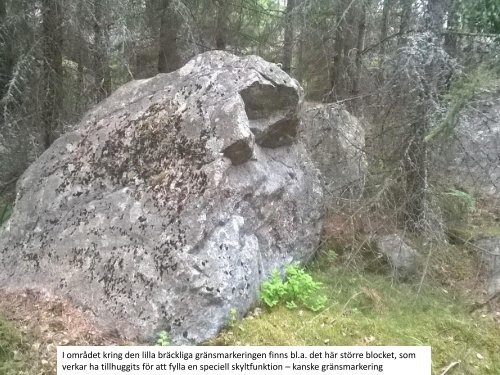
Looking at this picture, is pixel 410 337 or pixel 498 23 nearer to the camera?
pixel 410 337

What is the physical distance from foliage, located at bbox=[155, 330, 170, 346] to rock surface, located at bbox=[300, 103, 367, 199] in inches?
123

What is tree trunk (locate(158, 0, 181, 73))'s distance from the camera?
779 cm

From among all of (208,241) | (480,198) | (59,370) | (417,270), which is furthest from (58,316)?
(480,198)

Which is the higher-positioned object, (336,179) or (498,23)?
(498,23)

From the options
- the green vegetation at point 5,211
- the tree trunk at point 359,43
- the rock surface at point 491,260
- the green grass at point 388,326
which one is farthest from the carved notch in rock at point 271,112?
the green vegetation at point 5,211

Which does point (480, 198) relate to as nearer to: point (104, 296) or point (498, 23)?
point (498, 23)

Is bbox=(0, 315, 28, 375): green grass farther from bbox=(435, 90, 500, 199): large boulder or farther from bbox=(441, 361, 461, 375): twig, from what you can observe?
bbox=(435, 90, 500, 199): large boulder

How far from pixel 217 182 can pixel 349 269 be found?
1.95 metres

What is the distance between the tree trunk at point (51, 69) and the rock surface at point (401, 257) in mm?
4708

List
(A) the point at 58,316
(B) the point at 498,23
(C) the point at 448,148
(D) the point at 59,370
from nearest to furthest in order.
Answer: (D) the point at 59,370, (A) the point at 58,316, (C) the point at 448,148, (B) the point at 498,23

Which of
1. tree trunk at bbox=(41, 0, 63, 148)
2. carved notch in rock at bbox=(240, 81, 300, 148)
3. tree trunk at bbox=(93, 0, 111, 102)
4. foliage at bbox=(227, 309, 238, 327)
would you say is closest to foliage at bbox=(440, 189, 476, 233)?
carved notch in rock at bbox=(240, 81, 300, 148)

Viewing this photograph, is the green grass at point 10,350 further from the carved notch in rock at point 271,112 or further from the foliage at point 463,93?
the foliage at point 463,93

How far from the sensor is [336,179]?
673 centimetres

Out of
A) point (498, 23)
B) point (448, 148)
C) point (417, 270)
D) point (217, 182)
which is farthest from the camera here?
point (498, 23)
